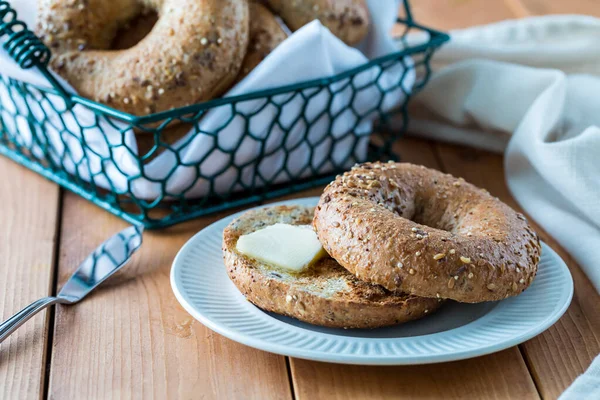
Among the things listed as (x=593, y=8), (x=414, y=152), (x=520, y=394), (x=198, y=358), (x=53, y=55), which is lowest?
(x=593, y=8)

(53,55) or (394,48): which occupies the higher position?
(53,55)

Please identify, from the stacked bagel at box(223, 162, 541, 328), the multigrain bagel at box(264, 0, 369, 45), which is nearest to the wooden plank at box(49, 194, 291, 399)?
the stacked bagel at box(223, 162, 541, 328)

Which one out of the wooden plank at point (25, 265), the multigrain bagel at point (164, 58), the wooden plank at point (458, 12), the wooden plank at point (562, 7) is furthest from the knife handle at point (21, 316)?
the wooden plank at point (562, 7)

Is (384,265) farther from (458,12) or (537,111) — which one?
(458,12)

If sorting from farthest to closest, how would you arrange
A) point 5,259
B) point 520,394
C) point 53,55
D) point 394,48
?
point 394,48, point 53,55, point 5,259, point 520,394

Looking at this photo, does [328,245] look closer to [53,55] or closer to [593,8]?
[53,55]

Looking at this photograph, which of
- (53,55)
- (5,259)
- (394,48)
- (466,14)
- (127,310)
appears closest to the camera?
(127,310)

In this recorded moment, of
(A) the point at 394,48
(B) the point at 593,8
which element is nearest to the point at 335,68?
(A) the point at 394,48

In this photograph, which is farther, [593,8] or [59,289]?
[593,8]
